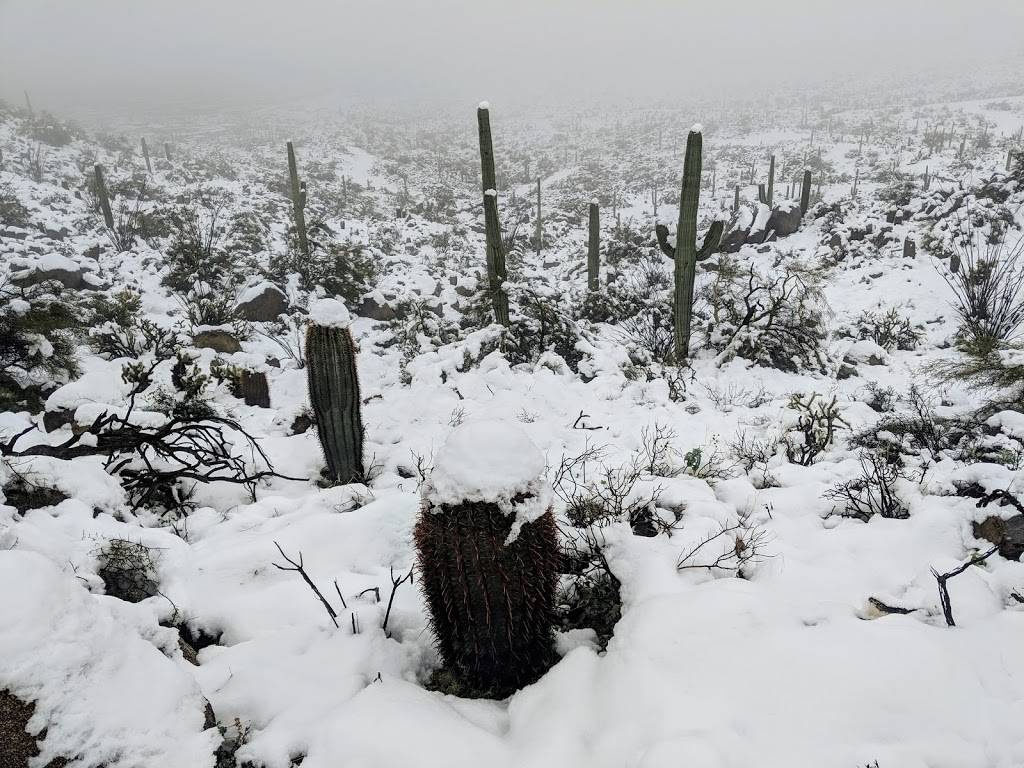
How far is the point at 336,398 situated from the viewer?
3980 millimetres

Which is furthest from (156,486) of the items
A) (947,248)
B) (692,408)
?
(947,248)

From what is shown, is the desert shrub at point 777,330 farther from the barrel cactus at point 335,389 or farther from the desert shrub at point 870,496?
the barrel cactus at point 335,389

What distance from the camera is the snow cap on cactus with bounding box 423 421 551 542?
62.7 inches

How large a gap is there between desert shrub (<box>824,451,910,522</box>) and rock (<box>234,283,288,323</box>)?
9.40m

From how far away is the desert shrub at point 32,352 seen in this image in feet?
15.8

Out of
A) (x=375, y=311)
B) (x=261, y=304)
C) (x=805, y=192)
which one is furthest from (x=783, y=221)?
(x=261, y=304)

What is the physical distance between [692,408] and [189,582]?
15.7 ft

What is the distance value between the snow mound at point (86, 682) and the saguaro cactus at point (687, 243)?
7424mm

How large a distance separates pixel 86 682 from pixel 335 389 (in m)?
2.86

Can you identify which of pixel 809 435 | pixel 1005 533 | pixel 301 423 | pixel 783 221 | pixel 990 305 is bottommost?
pixel 990 305

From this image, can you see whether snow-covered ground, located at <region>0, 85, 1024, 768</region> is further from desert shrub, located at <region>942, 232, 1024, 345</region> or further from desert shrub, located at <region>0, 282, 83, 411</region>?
desert shrub, located at <region>942, 232, 1024, 345</region>

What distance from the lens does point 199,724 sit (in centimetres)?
131

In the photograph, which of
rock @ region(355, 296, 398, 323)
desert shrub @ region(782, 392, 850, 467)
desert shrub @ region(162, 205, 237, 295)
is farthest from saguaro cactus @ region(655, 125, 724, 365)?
desert shrub @ region(162, 205, 237, 295)

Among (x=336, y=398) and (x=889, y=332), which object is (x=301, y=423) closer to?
(x=336, y=398)
